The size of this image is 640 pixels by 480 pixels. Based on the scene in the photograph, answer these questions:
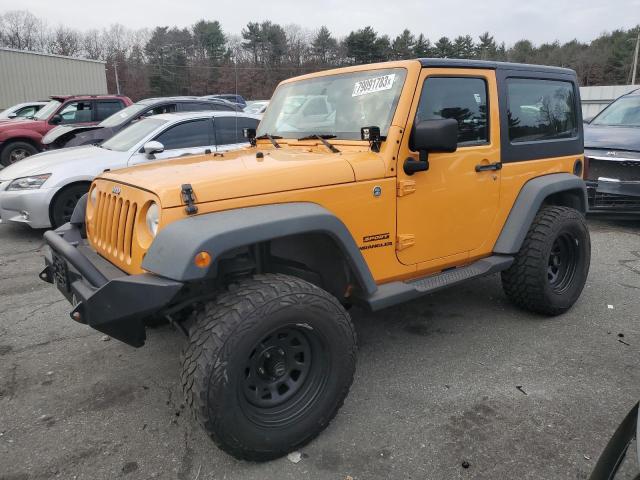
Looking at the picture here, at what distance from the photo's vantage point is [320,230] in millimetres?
2580

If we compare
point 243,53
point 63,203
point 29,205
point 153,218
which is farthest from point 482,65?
point 243,53

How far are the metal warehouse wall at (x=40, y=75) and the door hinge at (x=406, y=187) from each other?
28.4 m

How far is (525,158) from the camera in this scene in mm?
3879

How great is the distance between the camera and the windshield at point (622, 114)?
7.88 m

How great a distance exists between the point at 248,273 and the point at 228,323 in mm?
491

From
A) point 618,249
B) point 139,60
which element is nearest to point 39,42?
point 139,60

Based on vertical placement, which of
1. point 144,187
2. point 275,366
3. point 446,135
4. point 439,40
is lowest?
point 275,366

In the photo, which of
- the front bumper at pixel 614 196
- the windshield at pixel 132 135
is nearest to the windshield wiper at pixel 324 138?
the windshield at pixel 132 135

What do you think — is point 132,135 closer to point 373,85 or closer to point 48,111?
→ point 373,85

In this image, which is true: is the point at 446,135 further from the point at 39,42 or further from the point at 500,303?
the point at 39,42

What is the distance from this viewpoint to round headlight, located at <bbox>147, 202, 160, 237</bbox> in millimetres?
2469

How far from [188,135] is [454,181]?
4.58 meters

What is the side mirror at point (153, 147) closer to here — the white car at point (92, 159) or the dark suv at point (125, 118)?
the white car at point (92, 159)

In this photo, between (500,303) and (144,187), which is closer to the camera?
(144,187)
